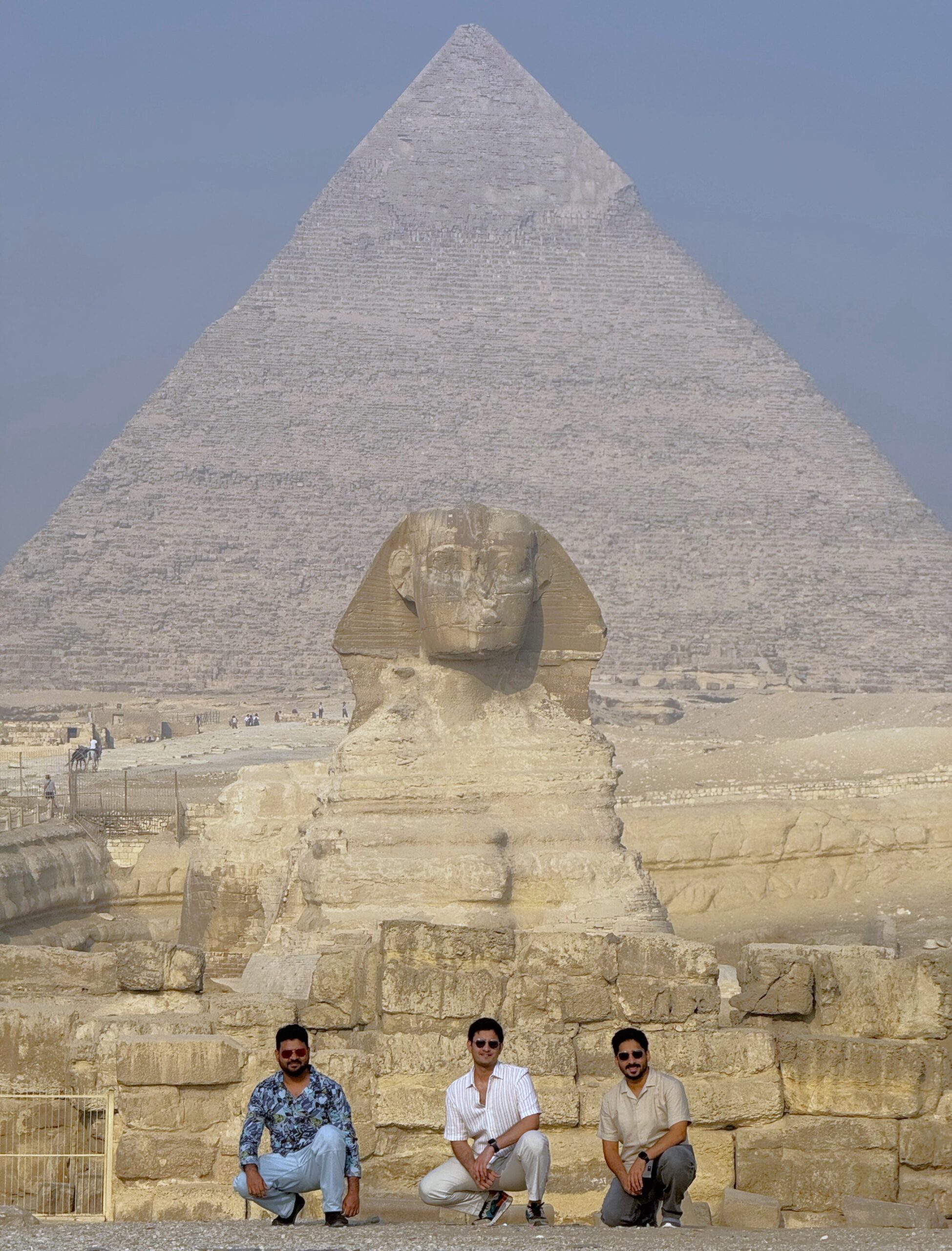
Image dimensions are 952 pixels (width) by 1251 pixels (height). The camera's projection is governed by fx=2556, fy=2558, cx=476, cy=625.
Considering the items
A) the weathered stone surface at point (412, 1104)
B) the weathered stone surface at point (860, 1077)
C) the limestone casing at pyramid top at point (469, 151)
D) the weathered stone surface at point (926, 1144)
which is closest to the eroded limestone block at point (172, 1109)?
the weathered stone surface at point (412, 1104)

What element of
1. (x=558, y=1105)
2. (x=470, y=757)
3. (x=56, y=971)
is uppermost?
(x=470, y=757)

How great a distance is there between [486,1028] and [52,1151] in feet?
3.29

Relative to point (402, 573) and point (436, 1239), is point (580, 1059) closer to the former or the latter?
point (436, 1239)

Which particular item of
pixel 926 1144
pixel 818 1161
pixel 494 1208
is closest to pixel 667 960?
pixel 818 1161

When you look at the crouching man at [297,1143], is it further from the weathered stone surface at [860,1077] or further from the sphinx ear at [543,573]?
the sphinx ear at [543,573]

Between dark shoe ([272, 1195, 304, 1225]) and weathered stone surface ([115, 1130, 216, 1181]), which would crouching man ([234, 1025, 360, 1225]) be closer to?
dark shoe ([272, 1195, 304, 1225])

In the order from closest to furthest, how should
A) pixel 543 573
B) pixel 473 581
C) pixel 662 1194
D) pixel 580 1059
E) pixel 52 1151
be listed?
pixel 662 1194
pixel 580 1059
pixel 52 1151
pixel 473 581
pixel 543 573

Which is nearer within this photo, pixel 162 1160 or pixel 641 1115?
pixel 641 1115

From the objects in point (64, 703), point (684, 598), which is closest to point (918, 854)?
point (64, 703)

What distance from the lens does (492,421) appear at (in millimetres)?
127125

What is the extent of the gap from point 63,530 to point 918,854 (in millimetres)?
114309

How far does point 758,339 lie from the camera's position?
129 metres

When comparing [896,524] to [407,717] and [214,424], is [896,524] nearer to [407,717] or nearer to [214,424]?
[214,424]

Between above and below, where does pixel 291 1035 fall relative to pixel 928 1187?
above
